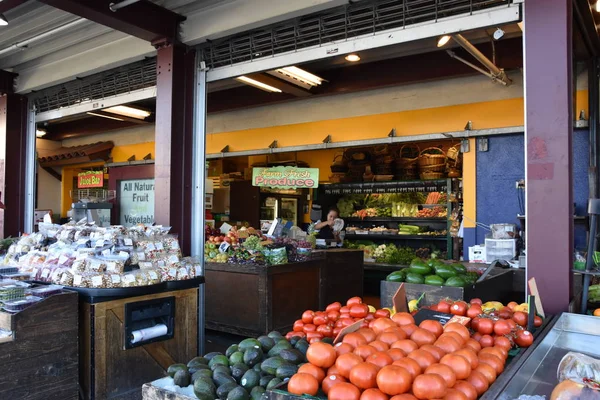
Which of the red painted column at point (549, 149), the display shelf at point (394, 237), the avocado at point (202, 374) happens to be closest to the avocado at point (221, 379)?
the avocado at point (202, 374)

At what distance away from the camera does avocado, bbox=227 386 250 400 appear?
78.7 inches

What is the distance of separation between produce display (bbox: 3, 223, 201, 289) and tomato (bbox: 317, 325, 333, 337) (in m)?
1.63

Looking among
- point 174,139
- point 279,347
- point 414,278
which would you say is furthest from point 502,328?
point 174,139

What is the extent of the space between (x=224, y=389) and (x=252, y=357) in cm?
28

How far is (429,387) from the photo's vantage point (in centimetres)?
163

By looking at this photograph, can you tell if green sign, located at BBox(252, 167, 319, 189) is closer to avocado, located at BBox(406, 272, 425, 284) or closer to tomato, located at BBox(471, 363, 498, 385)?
avocado, located at BBox(406, 272, 425, 284)

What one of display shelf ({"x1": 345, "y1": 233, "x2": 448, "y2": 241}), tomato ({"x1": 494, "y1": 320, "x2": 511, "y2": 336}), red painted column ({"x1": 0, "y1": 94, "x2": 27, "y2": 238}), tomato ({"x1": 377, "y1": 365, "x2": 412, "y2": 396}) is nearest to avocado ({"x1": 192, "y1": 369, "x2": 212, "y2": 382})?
tomato ({"x1": 377, "y1": 365, "x2": 412, "y2": 396})

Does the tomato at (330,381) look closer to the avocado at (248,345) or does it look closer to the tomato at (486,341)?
the avocado at (248,345)

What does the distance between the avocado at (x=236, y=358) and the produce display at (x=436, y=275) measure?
2.19 metres

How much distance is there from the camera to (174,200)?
4863 millimetres

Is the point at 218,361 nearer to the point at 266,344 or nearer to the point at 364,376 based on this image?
the point at 266,344

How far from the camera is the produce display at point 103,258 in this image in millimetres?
3605

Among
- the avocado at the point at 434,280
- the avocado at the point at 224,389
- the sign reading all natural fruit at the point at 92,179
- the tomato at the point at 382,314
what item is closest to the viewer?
the avocado at the point at 224,389

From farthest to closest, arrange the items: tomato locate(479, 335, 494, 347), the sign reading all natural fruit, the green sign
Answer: the sign reading all natural fruit, the green sign, tomato locate(479, 335, 494, 347)
